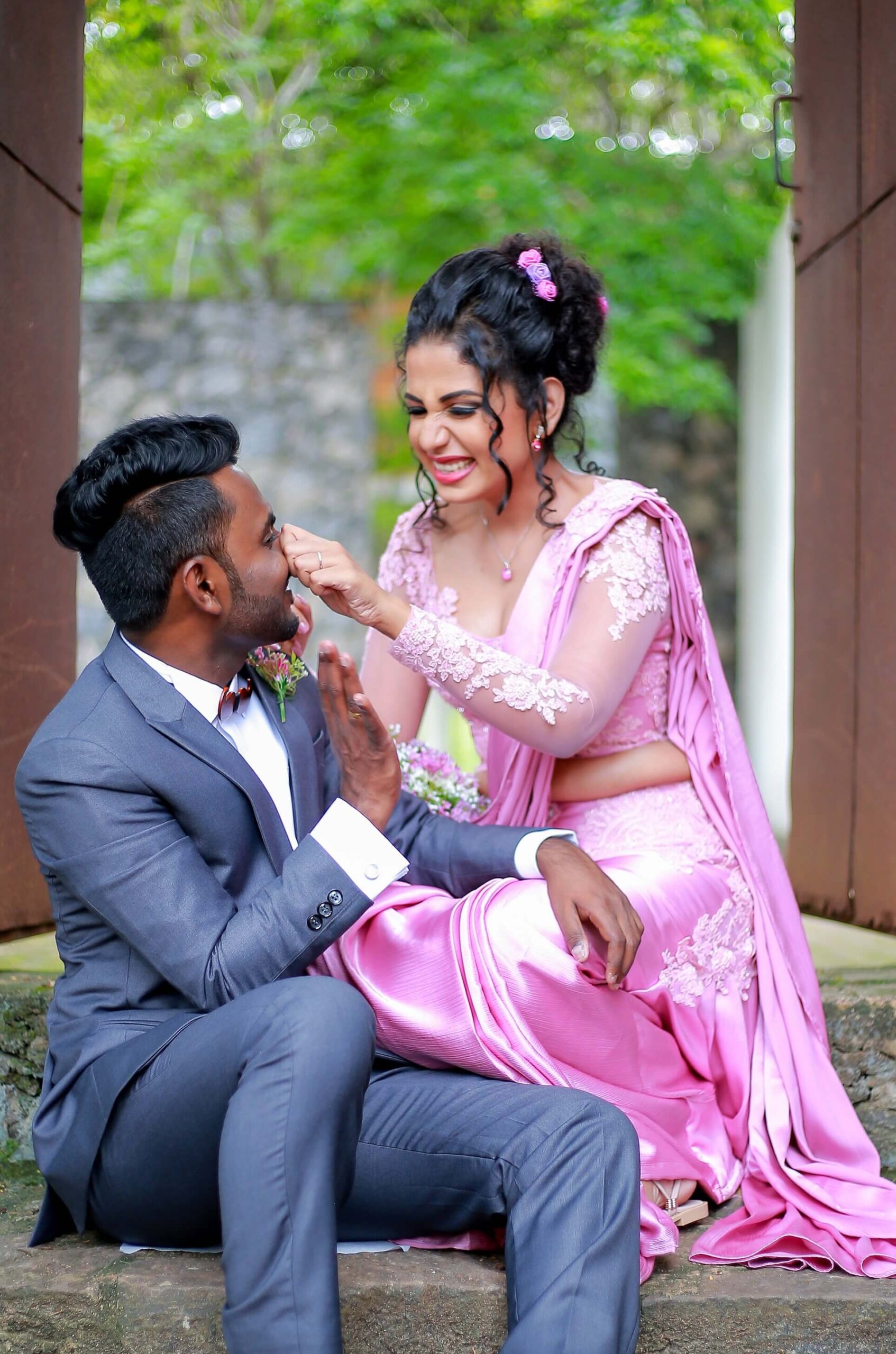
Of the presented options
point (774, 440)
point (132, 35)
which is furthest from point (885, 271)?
point (132, 35)

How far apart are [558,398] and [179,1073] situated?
186 cm

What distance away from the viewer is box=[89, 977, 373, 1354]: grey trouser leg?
1.79m

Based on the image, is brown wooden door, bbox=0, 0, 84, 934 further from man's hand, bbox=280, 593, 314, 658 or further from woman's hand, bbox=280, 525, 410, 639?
woman's hand, bbox=280, 525, 410, 639

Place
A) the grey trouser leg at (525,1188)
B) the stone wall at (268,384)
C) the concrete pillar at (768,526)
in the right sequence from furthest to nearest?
the stone wall at (268,384)
the concrete pillar at (768,526)
the grey trouser leg at (525,1188)

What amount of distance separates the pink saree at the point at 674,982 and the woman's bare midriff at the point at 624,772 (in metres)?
0.03

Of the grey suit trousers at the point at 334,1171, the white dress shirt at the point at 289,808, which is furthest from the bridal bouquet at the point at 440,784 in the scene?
the grey suit trousers at the point at 334,1171

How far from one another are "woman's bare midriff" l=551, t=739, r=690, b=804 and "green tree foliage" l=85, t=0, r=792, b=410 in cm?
707

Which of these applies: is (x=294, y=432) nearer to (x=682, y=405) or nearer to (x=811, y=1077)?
(x=682, y=405)

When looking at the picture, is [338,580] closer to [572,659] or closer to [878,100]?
[572,659]

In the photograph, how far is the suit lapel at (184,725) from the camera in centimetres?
226

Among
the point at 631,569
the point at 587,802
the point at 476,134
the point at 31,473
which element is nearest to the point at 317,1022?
the point at 587,802

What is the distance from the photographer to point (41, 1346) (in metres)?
2.26

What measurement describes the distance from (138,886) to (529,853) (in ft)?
2.78

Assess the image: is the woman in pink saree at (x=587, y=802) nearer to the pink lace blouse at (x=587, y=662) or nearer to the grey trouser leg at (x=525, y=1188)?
the pink lace blouse at (x=587, y=662)
